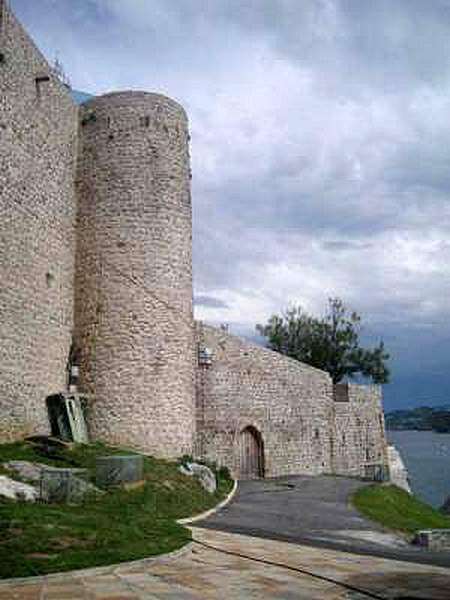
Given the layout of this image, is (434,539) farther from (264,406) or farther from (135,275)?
(264,406)

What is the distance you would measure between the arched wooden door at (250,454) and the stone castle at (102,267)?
2.27ft

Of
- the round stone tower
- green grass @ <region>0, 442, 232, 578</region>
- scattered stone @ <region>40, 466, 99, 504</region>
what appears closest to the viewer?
green grass @ <region>0, 442, 232, 578</region>

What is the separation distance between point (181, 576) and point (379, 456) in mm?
28796

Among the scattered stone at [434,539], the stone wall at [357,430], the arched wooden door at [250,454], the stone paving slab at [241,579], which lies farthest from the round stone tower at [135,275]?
the stone wall at [357,430]

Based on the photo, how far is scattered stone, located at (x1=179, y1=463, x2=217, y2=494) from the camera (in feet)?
62.4

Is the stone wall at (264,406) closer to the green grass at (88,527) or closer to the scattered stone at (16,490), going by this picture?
the green grass at (88,527)

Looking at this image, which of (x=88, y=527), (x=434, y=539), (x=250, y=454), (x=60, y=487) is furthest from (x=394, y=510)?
(x=88, y=527)

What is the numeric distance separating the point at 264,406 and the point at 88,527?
18.2 metres

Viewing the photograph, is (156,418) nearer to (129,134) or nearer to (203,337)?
(203,337)

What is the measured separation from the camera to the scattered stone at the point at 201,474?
19.0 metres

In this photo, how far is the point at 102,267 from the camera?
2208 centimetres

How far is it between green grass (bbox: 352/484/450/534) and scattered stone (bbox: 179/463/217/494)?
14.2ft

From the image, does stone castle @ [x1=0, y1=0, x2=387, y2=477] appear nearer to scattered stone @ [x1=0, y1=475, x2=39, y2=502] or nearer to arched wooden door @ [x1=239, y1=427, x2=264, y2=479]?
arched wooden door @ [x1=239, y1=427, x2=264, y2=479]

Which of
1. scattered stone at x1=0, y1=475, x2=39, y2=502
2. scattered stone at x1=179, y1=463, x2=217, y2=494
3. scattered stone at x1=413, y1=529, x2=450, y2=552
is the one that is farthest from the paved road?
scattered stone at x1=0, y1=475, x2=39, y2=502
